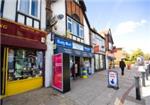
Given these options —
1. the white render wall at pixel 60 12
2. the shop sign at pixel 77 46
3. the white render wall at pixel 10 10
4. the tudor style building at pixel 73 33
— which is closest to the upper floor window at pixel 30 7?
the white render wall at pixel 10 10

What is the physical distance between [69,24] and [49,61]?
4723 millimetres

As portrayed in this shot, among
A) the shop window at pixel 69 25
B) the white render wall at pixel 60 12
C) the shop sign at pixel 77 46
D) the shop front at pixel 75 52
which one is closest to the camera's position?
the shop front at pixel 75 52

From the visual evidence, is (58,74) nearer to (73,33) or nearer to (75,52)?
(75,52)

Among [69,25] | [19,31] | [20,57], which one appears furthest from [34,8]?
[69,25]

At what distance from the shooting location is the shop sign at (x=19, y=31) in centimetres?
672

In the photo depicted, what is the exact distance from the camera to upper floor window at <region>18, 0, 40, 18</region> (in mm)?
8023

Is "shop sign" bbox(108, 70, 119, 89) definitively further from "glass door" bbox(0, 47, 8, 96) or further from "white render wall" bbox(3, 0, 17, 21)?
"white render wall" bbox(3, 0, 17, 21)

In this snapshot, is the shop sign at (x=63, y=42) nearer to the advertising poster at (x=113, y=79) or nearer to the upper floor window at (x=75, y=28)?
the upper floor window at (x=75, y=28)

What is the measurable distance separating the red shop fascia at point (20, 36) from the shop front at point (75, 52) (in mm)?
1737

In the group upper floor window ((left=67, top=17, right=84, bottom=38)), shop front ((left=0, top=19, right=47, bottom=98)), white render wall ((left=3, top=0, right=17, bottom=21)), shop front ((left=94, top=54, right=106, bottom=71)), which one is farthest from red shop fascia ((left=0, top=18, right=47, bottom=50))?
shop front ((left=94, top=54, right=106, bottom=71))

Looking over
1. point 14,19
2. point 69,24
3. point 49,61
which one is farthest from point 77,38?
point 14,19

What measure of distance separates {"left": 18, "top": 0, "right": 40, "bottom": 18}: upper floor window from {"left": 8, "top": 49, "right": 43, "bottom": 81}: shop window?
7.20 ft

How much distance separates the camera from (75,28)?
46.5 ft

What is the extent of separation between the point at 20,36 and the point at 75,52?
610 cm
